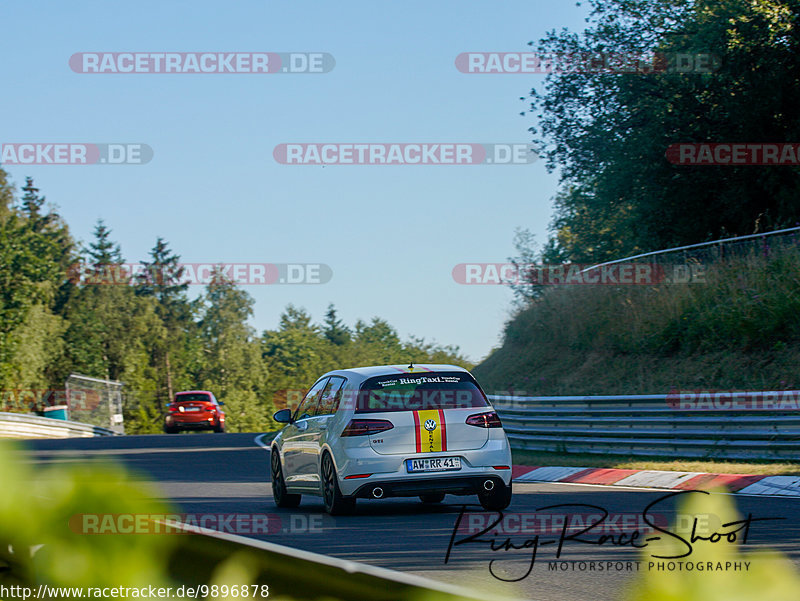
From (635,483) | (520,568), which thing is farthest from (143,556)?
(635,483)

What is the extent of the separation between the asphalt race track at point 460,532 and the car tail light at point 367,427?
0.90 metres

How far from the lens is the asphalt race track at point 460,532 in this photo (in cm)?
673

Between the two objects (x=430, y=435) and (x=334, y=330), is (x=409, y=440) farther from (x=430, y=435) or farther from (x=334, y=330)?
(x=334, y=330)

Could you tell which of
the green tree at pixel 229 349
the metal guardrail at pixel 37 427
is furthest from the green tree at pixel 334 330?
the metal guardrail at pixel 37 427

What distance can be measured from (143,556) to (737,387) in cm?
1805

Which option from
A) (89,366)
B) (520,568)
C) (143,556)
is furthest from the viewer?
(89,366)

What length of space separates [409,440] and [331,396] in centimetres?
131

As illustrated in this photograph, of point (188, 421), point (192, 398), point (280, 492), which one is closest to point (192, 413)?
point (188, 421)

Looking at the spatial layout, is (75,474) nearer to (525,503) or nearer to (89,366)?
(525,503)

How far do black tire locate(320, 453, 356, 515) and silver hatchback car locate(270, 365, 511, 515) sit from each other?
0.4 inches

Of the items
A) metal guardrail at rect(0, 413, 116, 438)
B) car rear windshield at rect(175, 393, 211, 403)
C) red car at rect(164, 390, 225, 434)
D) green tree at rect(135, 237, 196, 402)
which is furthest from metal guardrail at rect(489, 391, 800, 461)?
green tree at rect(135, 237, 196, 402)

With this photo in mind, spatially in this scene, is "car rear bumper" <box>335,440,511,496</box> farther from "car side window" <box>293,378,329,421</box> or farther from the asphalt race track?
"car side window" <box>293,378,329,421</box>

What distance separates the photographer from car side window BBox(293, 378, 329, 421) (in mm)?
11906

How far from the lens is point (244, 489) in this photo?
14461mm
